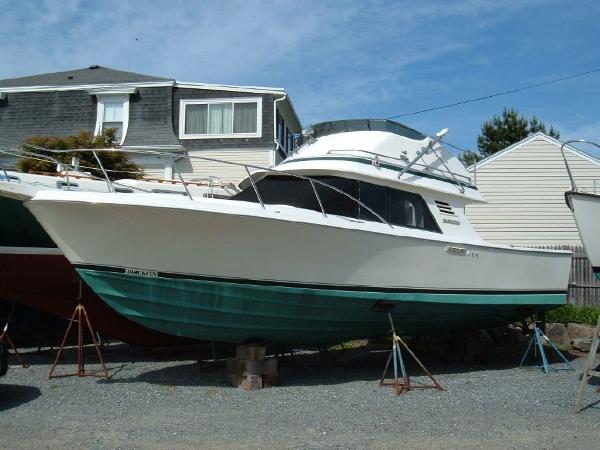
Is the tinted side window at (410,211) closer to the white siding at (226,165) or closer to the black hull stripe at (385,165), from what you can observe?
the black hull stripe at (385,165)

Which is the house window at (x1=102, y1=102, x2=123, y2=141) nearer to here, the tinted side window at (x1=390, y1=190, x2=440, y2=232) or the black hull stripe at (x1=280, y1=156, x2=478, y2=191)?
the black hull stripe at (x1=280, y1=156, x2=478, y2=191)

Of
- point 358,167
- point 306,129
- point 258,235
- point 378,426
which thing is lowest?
point 378,426

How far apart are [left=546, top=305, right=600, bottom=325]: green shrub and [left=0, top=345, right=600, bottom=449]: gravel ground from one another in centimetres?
363

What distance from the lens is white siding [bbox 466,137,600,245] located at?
17281 mm

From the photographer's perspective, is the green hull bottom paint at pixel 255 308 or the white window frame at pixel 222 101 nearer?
the green hull bottom paint at pixel 255 308

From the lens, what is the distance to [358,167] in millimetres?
8125

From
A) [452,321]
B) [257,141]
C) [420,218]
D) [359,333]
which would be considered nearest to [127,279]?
[359,333]

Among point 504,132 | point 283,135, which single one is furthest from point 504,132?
point 283,135

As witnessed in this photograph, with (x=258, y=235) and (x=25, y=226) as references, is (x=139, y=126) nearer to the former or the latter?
(x=25, y=226)

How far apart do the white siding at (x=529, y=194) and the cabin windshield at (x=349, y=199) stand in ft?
31.0

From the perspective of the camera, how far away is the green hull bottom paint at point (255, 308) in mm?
7070

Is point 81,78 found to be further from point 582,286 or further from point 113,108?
point 582,286

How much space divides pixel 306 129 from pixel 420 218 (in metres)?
2.40

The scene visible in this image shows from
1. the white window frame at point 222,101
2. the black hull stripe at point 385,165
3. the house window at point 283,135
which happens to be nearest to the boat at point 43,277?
the black hull stripe at point 385,165
